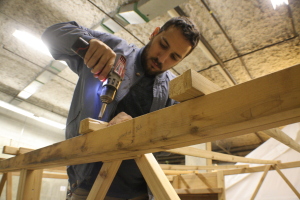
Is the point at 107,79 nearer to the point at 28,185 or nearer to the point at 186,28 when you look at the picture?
the point at 186,28

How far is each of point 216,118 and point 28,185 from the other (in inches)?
58.1

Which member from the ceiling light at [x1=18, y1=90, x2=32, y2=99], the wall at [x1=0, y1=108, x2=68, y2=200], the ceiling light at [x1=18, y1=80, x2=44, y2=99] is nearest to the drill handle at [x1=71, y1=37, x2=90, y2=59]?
the ceiling light at [x1=18, y1=80, x2=44, y2=99]

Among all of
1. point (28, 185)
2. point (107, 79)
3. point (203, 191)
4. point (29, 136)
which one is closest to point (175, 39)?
point (107, 79)

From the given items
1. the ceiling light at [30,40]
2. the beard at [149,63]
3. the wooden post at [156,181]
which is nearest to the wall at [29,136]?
the ceiling light at [30,40]

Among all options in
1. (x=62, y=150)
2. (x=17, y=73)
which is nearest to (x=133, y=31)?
(x=62, y=150)

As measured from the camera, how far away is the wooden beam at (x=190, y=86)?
0.54 meters

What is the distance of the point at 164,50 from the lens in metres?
1.43

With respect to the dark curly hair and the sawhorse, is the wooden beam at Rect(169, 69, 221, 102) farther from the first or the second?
the dark curly hair

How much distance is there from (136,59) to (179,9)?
1.55m

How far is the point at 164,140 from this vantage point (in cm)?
62

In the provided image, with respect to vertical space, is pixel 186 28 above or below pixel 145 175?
above

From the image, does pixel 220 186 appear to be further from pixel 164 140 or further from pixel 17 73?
pixel 17 73

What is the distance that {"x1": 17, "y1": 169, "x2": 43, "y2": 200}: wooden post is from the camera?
4.71ft

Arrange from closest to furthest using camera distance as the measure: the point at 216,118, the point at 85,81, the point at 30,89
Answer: the point at 216,118, the point at 85,81, the point at 30,89
